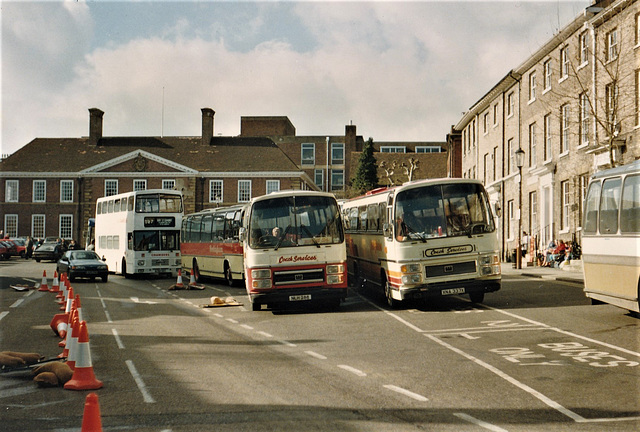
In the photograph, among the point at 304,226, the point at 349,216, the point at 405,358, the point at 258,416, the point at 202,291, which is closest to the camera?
the point at 258,416

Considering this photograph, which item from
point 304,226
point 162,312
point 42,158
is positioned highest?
point 42,158

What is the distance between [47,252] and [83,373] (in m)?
48.1

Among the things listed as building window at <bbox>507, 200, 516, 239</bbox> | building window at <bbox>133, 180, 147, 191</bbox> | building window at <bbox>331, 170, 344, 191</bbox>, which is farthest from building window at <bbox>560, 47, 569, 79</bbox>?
building window at <bbox>331, 170, 344, 191</bbox>

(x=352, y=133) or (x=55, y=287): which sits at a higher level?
(x=352, y=133)

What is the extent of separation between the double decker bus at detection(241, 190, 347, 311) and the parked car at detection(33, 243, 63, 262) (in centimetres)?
3968

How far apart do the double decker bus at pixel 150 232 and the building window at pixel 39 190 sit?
41.4 metres

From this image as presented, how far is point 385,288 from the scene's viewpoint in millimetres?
19000

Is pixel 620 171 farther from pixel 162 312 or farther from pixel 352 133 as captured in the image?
pixel 352 133

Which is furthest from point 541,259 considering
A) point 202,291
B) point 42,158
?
point 42,158

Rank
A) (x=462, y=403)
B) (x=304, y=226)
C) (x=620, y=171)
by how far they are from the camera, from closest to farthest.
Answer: (x=462, y=403) → (x=620, y=171) → (x=304, y=226)

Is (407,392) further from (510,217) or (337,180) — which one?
(337,180)

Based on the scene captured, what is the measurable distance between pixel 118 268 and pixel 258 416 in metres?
32.3

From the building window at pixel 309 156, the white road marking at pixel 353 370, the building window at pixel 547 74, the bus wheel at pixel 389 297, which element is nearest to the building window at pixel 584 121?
the building window at pixel 547 74

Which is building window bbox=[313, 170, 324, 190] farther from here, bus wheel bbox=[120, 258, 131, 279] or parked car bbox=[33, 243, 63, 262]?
bus wheel bbox=[120, 258, 131, 279]
